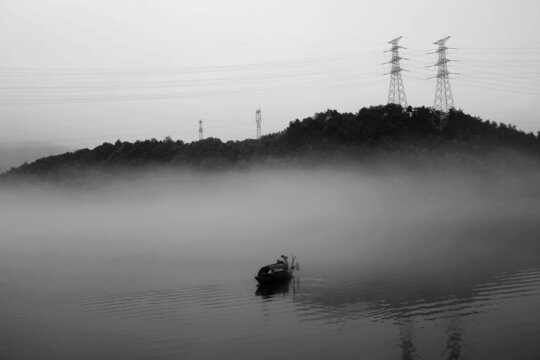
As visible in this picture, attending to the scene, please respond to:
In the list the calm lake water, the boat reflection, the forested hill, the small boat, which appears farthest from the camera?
the forested hill

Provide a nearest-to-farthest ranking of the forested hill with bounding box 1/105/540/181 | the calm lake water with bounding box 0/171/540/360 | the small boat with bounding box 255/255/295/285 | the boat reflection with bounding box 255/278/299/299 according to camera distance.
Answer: the calm lake water with bounding box 0/171/540/360 < the boat reflection with bounding box 255/278/299/299 < the small boat with bounding box 255/255/295/285 < the forested hill with bounding box 1/105/540/181

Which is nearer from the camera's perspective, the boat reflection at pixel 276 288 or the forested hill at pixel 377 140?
the boat reflection at pixel 276 288

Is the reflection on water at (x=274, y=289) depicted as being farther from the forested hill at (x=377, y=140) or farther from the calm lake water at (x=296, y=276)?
the forested hill at (x=377, y=140)

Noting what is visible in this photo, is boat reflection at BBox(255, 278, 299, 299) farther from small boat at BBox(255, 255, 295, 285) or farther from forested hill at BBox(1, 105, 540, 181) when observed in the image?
forested hill at BBox(1, 105, 540, 181)

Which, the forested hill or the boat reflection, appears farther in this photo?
the forested hill

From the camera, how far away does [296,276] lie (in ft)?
177

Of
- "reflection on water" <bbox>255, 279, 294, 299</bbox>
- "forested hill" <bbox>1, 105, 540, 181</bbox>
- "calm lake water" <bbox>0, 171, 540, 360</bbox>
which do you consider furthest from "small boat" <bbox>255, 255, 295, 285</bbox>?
"forested hill" <bbox>1, 105, 540, 181</bbox>

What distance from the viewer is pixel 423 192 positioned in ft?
416

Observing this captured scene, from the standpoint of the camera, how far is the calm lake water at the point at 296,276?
1222 inches

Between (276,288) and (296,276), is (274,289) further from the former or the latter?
(296,276)

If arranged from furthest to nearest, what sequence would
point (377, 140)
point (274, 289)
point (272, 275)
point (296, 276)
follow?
1. point (377, 140)
2. point (296, 276)
3. point (272, 275)
4. point (274, 289)

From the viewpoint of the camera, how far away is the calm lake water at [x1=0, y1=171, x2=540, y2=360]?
1222 inches

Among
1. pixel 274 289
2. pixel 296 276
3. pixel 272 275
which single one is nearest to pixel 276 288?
pixel 274 289

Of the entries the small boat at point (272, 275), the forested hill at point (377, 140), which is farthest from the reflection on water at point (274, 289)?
the forested hill at point (377, 140)
